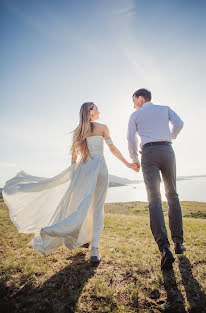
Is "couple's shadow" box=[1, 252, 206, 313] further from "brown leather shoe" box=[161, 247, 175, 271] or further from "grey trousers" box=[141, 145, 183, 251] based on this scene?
"grey trousers" box=[141, 145, 183, 251]

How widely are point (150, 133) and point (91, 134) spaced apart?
137 cm

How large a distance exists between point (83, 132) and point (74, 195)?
1.49m

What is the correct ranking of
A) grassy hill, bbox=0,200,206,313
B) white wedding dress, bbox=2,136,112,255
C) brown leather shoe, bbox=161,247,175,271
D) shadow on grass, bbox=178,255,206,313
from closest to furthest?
shadow on grass, bbox=178,255,206,313 → grassy hill, bbox=0,200,206,313 → brown leather shoe, bbox=161,247,175,271 → white wedding dress, bbox=2,136,112,255

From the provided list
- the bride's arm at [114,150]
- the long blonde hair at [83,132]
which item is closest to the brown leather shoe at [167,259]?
the bride's arm at [114,150]

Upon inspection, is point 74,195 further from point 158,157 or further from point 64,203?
point 158,157

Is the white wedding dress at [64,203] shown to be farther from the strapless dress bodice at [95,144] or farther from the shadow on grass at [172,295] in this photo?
the shadow on grass at [172,295]

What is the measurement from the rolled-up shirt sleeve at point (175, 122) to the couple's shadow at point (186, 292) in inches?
108

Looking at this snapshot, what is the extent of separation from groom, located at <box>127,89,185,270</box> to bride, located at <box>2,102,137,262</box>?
745 mm

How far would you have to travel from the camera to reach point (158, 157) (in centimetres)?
369

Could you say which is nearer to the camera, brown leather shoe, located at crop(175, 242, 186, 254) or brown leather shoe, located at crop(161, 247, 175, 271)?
brown leather shoe, located at crop(161, 247, 175, 271)

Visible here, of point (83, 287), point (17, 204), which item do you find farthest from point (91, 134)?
point (83, 287)

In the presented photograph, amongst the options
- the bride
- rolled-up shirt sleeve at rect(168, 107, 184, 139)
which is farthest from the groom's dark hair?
the bride

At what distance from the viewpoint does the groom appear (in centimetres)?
A: 361

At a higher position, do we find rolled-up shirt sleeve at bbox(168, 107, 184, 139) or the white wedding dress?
rolled-up shirt sleeve at bbox(168, 107, 184, 139)
